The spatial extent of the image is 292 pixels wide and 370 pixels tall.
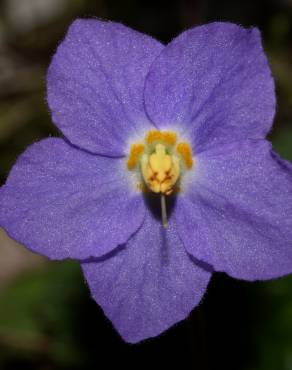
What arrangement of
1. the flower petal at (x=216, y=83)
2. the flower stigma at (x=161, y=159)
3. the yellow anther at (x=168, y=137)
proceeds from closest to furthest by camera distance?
the flower petal at (x=216, y=83) → the flower stigma at (x=161, y=159) → the yellow anther at (x=168, y=137)

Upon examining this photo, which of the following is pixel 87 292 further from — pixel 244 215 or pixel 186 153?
pixel 244 215

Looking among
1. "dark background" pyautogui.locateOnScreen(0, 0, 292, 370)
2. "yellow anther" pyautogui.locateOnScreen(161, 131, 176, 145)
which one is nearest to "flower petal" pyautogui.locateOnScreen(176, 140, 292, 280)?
"yellow anther" pyautogui.locateOnScreen(161, 131, 176, 145)

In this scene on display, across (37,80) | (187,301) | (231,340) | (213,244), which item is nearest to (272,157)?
(213,244)

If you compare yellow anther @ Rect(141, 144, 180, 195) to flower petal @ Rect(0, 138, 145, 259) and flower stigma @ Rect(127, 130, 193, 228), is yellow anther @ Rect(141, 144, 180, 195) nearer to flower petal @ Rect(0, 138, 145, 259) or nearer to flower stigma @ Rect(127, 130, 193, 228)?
flower stigma @ Rect(127, 130, 193, 228)


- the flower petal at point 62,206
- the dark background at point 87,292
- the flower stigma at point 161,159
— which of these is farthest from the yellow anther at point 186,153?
the dark background at point 87,292

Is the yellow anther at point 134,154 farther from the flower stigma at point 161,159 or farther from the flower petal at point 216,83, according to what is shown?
the flower petal at point 216,83

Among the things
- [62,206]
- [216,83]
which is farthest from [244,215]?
[62,206]
